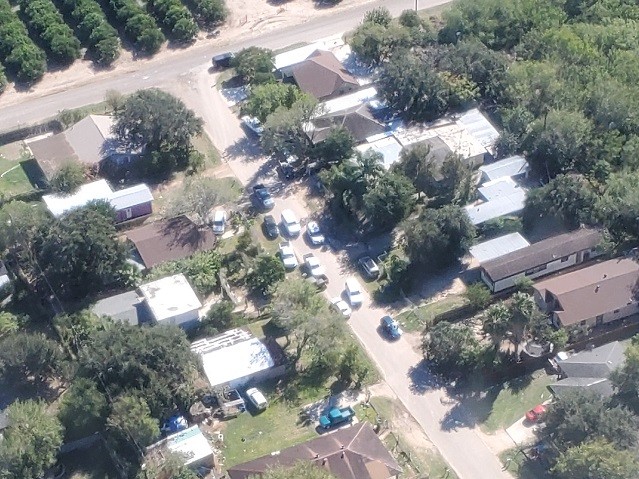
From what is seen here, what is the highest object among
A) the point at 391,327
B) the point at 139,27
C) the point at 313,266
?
the point at 139,27

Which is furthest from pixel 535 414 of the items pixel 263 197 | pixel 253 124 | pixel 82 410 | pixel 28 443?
pixel 253 124

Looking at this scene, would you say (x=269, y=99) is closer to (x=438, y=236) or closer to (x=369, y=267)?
(x=369, y=267)

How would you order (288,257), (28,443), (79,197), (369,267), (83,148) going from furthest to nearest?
(83,148) < (79,197) < (288,257) < (369,267) < (28,443)

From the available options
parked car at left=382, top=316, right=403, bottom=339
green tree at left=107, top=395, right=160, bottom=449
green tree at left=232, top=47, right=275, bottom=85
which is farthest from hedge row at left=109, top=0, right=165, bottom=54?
green tree at left=107, top=395, right=160, bottom=449

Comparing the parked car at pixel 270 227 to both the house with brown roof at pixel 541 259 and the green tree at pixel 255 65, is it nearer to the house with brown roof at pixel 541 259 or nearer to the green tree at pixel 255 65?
the house with brown roof at pixel 541 259

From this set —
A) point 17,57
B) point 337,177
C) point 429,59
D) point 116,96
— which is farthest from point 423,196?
point 17,57

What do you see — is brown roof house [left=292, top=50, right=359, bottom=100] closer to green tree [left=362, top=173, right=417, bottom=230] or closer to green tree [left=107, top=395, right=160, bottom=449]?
green tree [left=362, top=173, right=417, bottom=230]
